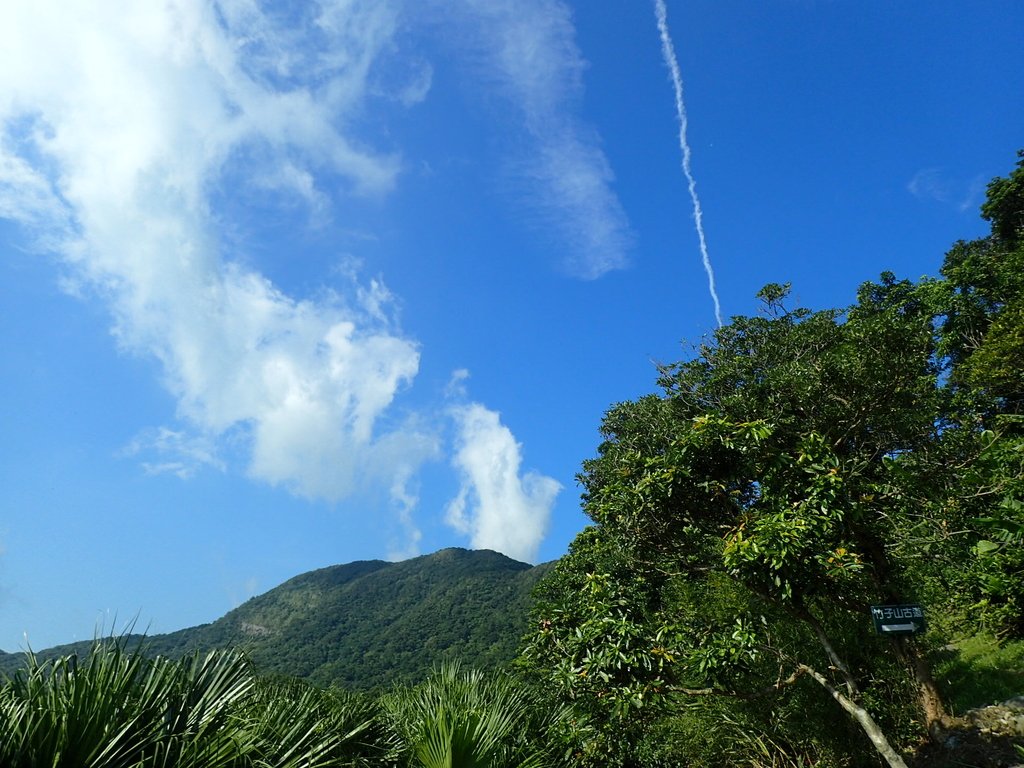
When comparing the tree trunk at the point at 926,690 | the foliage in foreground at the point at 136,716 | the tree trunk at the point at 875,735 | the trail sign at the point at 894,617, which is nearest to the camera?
the foliage in foreground at the point at 136,716

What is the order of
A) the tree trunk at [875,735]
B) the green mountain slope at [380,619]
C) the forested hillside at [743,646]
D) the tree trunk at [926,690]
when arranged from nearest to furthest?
the forested hillside at [743,646] → the tree trunk at [875,735] → the tree trunk at [926,690] → the green mountain slope at [380,619]

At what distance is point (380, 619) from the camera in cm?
9388

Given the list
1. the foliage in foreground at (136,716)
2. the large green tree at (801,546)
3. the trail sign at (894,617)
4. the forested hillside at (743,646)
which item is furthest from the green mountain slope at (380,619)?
the foliage in foreground at (136,716)

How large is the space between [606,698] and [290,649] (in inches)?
3562

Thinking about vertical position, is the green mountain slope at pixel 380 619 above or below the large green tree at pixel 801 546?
above

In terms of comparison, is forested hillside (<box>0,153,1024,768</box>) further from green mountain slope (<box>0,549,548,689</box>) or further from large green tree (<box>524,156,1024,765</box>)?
green mountain slope (<box>0,549,548,689</box>)

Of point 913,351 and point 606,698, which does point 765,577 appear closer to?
point 606,698

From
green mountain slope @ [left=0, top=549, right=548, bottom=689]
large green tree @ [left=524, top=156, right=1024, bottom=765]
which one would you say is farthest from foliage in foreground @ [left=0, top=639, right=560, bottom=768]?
green mountain slope @ [left=0, top=549, right=548, bottom=689]

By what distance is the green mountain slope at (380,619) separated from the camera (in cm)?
6619

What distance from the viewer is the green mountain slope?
6619cm

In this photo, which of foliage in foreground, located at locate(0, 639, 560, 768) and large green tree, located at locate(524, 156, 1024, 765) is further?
large green tree, located at locate(524, 156, 1024, 765)

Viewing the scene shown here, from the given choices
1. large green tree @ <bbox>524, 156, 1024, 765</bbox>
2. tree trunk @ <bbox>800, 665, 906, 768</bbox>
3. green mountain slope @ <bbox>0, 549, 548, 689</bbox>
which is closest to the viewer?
tree trunk @ <bbox>800, 665, 906, 768</bbox>

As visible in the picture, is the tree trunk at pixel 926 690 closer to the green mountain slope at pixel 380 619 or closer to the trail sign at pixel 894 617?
the trail sign at pixel 894 617

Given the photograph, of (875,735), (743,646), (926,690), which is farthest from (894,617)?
(926,690)
